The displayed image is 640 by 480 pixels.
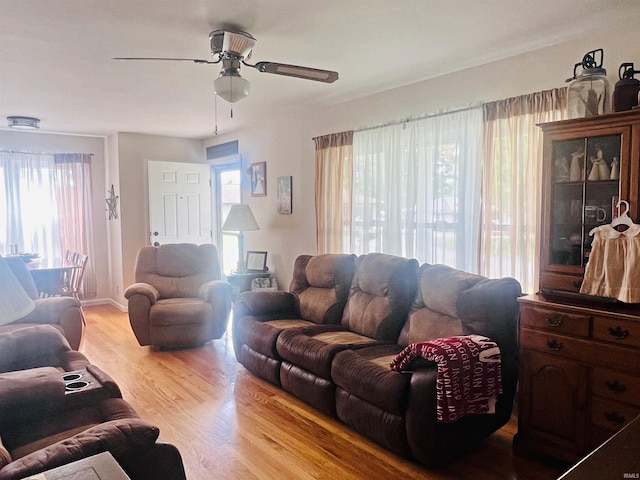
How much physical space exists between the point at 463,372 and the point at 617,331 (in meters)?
0.75

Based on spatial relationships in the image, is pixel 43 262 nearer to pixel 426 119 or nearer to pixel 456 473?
pixel 426 119

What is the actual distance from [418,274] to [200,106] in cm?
286

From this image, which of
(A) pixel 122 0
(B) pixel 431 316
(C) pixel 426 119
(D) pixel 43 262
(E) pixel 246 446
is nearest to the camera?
(A) pixel 122 0

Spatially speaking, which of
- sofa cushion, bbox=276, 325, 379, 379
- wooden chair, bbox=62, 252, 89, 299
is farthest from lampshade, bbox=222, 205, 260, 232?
sofa cushion, bbox=276, 325, 379, 379

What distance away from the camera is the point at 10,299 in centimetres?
114

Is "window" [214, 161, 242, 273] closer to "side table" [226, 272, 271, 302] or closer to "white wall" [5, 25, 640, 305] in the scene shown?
"white wall" [5, 25, 640, 305]

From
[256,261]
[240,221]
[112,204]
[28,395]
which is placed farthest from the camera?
[112,204]

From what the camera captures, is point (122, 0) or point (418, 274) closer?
point (122, 0)

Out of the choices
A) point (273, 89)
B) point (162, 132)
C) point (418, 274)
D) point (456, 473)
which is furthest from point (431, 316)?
point (162, 132)

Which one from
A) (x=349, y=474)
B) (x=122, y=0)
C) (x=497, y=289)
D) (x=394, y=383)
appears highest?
(x=122, y=0)

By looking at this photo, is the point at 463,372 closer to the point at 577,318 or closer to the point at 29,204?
the point at 577,318

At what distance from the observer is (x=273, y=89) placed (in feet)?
13.3

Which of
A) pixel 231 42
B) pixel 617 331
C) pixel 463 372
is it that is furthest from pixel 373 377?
pixel 231 42

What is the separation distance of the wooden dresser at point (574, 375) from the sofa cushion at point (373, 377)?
699 mm
